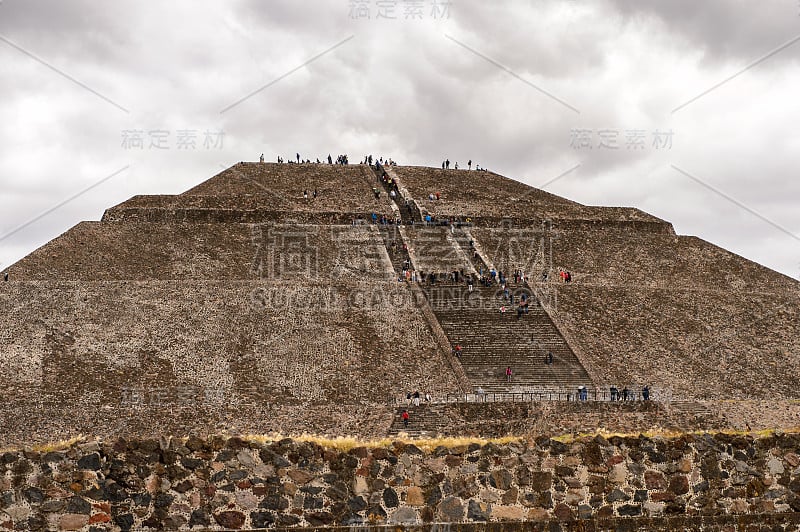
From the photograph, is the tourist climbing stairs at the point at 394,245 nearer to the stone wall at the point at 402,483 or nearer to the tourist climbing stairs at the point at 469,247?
the tourist climbing stairs at the point at 469,247

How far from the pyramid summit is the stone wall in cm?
1449

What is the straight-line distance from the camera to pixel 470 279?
38.4 metres

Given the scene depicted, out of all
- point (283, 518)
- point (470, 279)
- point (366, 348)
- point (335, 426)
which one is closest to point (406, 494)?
point (283, 518)

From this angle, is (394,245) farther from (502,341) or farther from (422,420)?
(422,420)

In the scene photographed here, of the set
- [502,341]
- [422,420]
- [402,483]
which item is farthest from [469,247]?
[402,483]

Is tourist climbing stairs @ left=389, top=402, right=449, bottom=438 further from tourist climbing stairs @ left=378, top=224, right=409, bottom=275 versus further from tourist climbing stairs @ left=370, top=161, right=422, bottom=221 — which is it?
tourist climbing stairs @ left=370, top=161, right=422, bottom=221

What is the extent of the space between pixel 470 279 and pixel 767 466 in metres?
30.4

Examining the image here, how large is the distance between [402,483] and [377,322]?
25048 mm

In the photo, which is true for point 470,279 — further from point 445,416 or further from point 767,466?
point 767,466

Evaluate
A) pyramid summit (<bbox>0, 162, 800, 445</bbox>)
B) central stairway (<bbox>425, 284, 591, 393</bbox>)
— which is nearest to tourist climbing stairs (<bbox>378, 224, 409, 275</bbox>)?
pyramid summit (<bbox>0, 162, 800, 445</bbox>)

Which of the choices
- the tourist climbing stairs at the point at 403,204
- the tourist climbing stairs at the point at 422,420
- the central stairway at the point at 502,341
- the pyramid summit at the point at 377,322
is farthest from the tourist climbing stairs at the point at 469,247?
the tourist climbing stairs at the point at 422,420

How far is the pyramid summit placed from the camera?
25984 mm

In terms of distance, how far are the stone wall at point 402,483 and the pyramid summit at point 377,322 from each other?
571 inches

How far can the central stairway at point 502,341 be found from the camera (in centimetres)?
3014
